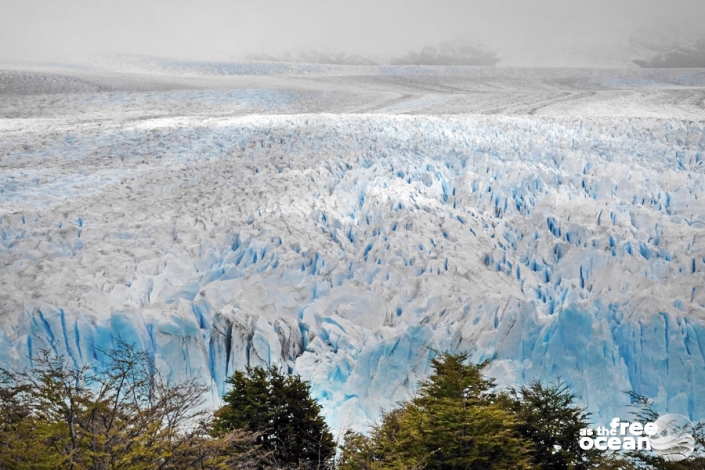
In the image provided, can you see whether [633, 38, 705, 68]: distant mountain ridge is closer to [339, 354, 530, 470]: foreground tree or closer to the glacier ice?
the glacier ice

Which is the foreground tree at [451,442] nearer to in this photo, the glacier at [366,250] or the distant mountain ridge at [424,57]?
the glacier at [366,250]

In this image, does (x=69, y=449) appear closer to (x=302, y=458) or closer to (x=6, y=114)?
(x=302, y=458)

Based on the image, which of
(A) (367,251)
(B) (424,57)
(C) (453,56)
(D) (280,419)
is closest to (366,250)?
(A) (367,251)

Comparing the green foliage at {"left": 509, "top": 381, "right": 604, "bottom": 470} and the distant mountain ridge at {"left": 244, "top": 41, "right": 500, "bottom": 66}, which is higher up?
the distant mountain ridge at {"left": 244, "top": 41, "right": 500, "bottom": 66}

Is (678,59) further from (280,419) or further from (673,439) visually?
(280,419)

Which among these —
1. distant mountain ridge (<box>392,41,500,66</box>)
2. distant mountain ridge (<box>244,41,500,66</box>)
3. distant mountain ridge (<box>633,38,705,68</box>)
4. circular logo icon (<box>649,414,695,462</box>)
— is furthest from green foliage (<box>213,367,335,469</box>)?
distant mountain ridge (<box>633,38,705,68</box>)

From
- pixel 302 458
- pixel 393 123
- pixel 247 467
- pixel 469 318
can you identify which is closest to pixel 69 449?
pixel 247 467

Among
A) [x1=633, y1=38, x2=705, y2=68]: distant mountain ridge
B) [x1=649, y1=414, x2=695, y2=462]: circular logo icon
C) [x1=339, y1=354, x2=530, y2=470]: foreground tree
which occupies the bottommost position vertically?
[x1=649, y1=414, x2=695, y2=462]: circular logo icon
